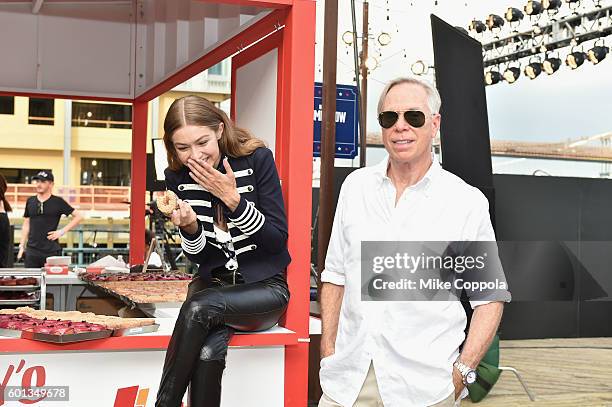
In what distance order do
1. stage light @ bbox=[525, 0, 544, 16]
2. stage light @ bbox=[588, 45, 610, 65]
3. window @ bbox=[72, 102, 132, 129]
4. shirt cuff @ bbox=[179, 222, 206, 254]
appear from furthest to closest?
stage light @ bbox=[525, 0, 544, 16] < stage light @ bbox=[588, 45, 610, 65] < window @ bbox=[72, 102, 132, 129] < shirt cuff @ bbox=[179, 222, 206, 254]

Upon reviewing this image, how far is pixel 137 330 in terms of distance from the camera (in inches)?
127

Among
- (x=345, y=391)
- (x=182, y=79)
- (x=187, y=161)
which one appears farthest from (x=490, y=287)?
(x=182, y=79)

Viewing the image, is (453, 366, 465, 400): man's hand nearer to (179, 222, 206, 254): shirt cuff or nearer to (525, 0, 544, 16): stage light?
(179, 222, 206, 254): shirt cuff

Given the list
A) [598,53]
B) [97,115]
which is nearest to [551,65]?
[598,53]

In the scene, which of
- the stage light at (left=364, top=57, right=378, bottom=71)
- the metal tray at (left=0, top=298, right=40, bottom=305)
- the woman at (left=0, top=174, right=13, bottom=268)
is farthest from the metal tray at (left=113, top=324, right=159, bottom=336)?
the stage light at (left=364, top=57, right=378, bottom=71)

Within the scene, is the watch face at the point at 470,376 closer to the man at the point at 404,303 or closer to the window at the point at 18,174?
the man at the point at 404,303

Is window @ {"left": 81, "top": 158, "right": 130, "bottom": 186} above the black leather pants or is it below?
above

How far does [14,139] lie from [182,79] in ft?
27.6

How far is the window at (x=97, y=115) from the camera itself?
40.6ft

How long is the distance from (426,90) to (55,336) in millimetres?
1670

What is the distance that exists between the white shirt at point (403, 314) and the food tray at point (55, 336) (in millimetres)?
1253

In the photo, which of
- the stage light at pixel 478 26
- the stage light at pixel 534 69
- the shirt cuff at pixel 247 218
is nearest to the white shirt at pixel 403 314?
the shirt cuff at pixel 247 218

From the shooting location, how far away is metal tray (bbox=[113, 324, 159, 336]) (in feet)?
10.5

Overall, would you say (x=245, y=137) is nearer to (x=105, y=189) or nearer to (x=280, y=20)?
(x=280, y=20)
